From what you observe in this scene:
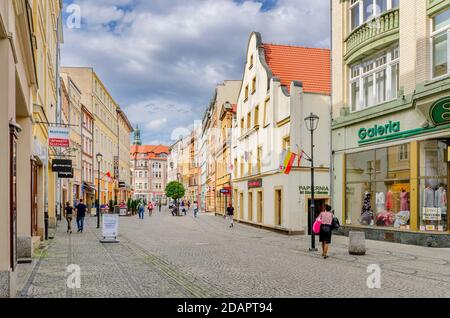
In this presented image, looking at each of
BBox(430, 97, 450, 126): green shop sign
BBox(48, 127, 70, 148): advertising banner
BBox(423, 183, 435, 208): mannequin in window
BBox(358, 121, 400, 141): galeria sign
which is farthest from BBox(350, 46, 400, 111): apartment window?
BBox(48, 127, 70, 148): advertising banner

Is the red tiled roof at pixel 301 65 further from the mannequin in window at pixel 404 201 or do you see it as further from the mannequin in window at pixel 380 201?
the mannequin in window at pixel 404 201

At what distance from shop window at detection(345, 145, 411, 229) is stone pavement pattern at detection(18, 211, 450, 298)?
1636mm

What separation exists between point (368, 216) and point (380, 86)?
563 centimetres

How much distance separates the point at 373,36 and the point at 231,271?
1298cm

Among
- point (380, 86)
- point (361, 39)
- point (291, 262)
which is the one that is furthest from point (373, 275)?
point (361, 39)

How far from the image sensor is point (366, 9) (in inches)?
838

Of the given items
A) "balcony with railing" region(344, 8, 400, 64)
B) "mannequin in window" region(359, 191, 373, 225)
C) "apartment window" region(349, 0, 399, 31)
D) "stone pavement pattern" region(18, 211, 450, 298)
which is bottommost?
"stone pavement pattern" region(18, 211, 450, 298)

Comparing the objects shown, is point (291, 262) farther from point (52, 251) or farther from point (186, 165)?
point (186, 165)

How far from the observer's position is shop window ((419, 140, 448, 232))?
A: 17.1m

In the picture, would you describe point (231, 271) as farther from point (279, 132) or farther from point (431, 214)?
point (279, 132)

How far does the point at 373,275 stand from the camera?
11422 millimetres

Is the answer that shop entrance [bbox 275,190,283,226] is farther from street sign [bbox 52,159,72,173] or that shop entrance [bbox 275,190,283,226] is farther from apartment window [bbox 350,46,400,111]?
street sign [bbox 52,159,72,173]

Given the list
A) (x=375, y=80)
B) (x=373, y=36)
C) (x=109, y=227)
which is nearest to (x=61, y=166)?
(x=109, y=227)

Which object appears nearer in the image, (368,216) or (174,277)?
(174,277)
